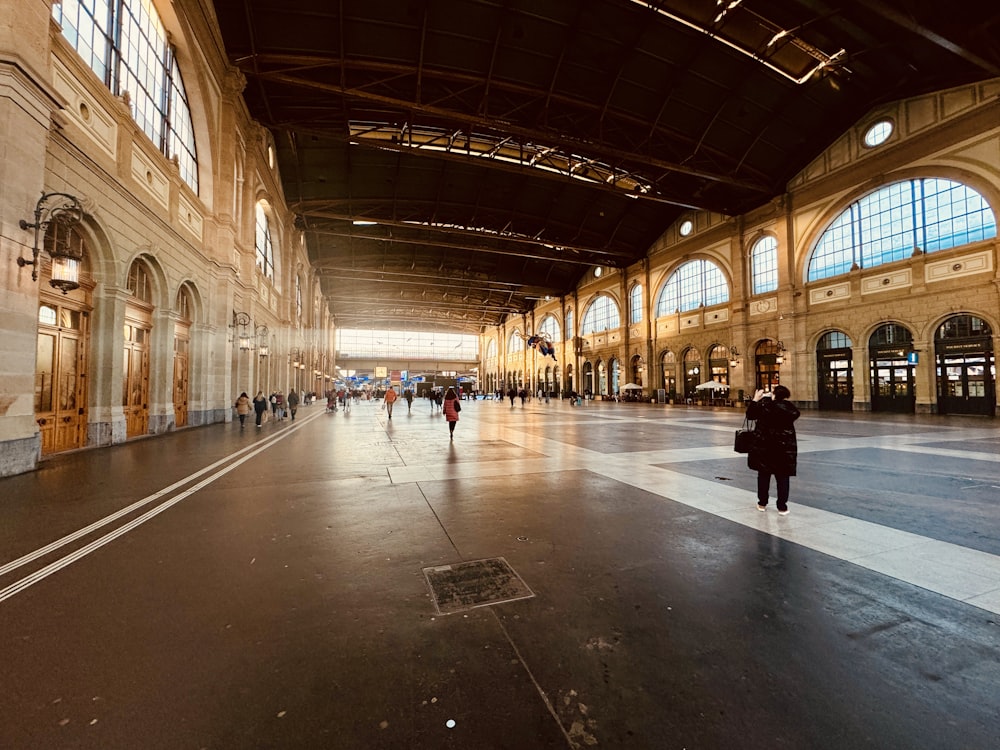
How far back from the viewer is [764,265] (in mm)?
27703

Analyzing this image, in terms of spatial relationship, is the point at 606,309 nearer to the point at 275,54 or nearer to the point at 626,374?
the point at 626,374

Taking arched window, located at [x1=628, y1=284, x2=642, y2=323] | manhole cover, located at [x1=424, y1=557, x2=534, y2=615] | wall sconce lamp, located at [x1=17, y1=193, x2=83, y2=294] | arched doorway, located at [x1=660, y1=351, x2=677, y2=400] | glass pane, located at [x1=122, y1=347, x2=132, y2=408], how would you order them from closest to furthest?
manhole cover, located at [x1=424, y1=557, x2=534, y2=615] < wall sconce lamp, located at [x1=17, y1=193, x2=83, y2=294] < glass pane, located at [x1=122, y1=347, x2=132, y2=408] < arched doorway, located at [x1=660, y1=351, x2=677, y2=400] < arched window, located at [x1=628, y1=284, x2=642, y2=323]

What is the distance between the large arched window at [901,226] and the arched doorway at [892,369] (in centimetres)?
386

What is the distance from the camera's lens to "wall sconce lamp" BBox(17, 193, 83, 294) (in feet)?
22.2

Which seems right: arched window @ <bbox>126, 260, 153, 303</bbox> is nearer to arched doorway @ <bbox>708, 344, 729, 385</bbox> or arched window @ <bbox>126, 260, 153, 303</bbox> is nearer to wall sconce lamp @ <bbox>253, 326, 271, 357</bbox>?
wall sconce lamp @ <bbox>253, 326, 271, 357</bbox>

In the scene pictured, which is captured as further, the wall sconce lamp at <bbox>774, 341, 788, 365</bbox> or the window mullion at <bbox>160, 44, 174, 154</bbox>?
the wall sconce lamp at <bbox>774, 341, 788, 365</bbox>

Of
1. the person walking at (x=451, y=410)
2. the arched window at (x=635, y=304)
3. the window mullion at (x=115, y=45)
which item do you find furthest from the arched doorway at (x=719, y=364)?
the window mullion at (x=115, y=45)

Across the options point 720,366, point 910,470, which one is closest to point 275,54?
point 910,470

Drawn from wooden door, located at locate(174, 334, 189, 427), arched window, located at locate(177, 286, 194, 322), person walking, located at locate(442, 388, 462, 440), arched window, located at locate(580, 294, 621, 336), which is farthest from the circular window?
wooden door, located at locate(174, 334, 189, 427)

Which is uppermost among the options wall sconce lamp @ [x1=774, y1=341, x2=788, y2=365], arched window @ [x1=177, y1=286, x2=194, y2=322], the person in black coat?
arched window @ [x1=177, y1=286, x2=194, y2=322]

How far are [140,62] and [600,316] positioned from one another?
130 ft

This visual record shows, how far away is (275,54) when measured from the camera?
16469 mm

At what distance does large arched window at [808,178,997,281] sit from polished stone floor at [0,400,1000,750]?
2102 centimetres

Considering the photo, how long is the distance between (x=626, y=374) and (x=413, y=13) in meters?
31.6
